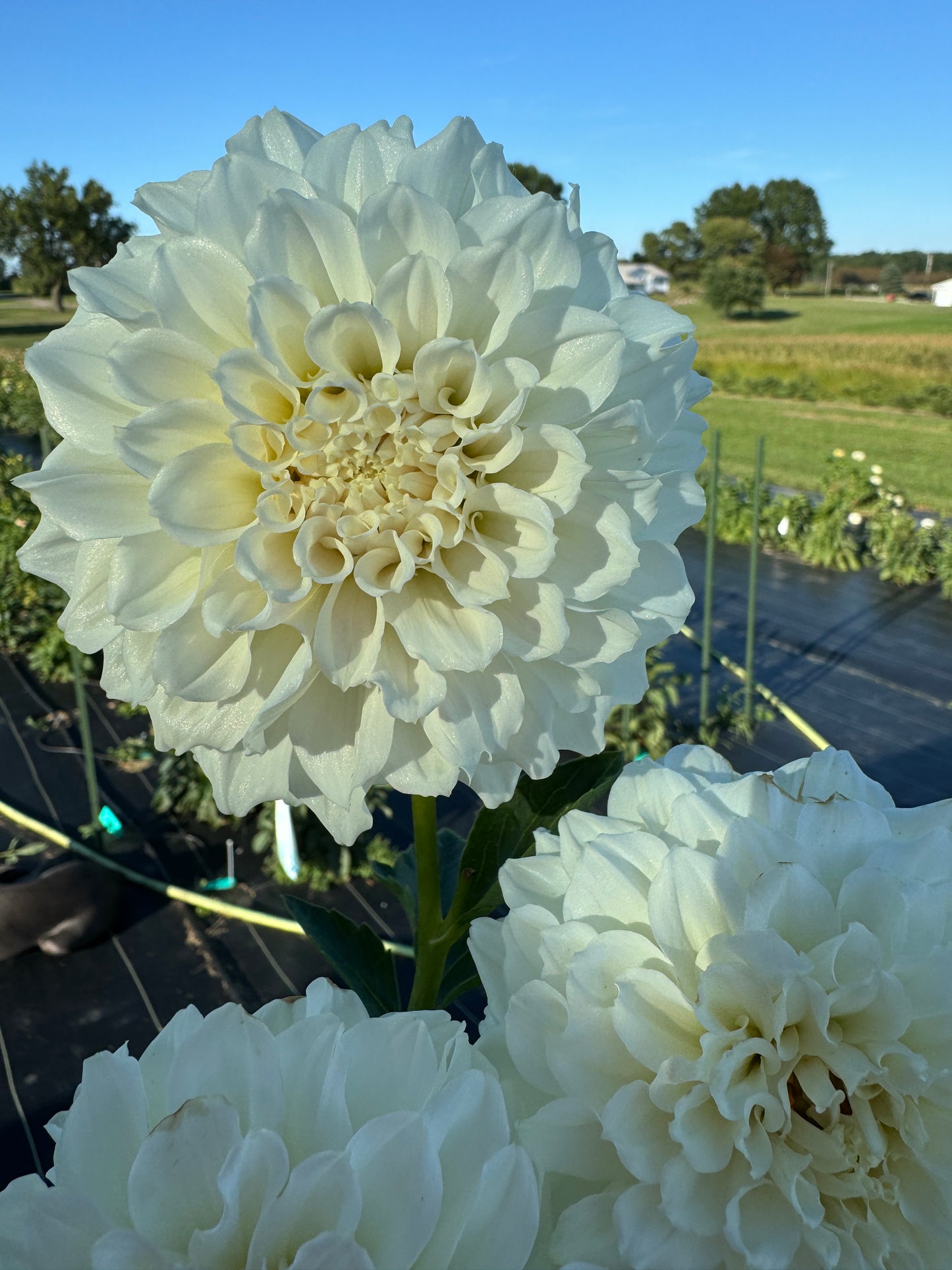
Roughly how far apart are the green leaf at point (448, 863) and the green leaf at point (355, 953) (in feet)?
0.19

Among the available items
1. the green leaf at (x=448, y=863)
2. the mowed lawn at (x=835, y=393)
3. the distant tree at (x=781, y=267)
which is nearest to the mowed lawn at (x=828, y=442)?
the mowed lawn at (x=835, y=393)

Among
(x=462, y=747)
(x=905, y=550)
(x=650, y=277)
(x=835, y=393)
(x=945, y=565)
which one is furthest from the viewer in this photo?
(x=650, y=277)

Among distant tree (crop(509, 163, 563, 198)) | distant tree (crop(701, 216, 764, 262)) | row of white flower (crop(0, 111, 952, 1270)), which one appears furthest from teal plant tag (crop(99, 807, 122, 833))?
distant tree (crop(701, 216, 764, 262))

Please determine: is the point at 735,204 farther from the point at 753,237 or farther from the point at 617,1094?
the point at 617,1094

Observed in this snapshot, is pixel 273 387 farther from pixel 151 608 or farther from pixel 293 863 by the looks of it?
pixel 293 863

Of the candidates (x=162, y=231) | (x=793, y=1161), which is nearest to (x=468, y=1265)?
(x=793, y=1161)

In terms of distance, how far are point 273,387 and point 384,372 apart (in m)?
0.06

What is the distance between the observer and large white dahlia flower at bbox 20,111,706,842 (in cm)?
46

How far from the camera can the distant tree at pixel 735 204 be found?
4322 centimetres

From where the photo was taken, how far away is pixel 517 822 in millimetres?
637

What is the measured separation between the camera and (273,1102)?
39 centimetres

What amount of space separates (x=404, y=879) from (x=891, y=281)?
44.6 m

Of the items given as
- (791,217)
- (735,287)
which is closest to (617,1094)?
(735,287)

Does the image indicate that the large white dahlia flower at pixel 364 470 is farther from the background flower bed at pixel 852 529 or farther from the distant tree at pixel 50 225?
the distant tree at pixel 50 225
